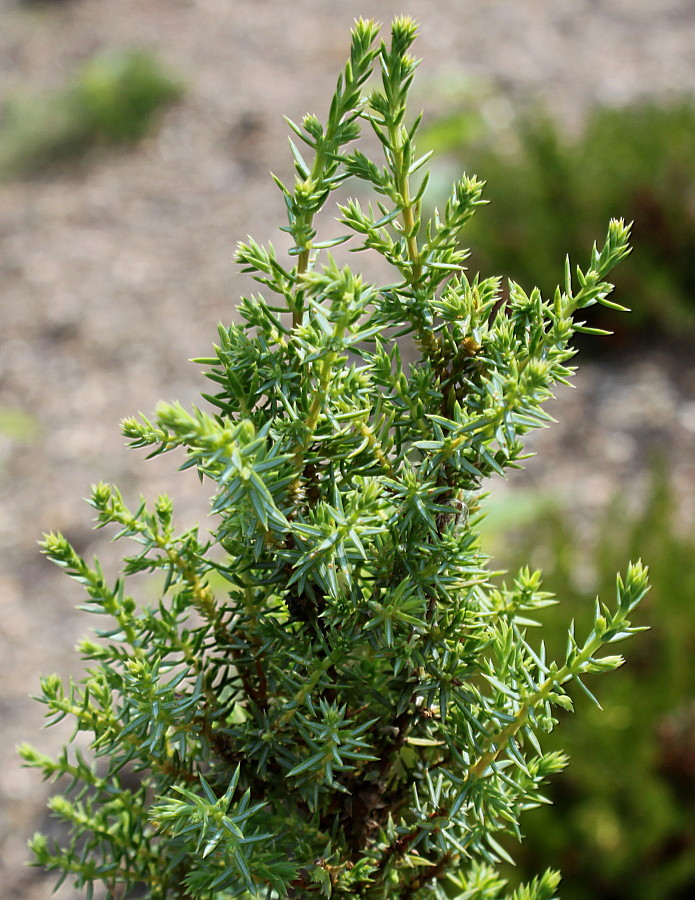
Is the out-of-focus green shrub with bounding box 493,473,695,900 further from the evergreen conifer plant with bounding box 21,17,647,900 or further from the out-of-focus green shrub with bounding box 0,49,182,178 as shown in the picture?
the out-of-focus green shrub with bounding box 0,49,182,178

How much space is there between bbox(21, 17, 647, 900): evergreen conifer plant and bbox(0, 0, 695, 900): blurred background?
1.47 metres

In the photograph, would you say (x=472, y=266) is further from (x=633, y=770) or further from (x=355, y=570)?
(x=355, y=570)

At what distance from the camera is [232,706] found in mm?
823

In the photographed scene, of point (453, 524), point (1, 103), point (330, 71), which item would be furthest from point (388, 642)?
point (1, 103)

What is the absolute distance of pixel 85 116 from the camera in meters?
7.12

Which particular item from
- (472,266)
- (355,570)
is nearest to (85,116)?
(472,266)

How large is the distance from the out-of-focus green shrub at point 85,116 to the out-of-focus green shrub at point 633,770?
5846 mm

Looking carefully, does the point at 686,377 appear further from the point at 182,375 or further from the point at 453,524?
the point at 453,524

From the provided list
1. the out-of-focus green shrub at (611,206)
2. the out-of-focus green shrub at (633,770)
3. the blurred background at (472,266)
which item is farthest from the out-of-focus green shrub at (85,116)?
the out-of-focus green shrub at (633,770)

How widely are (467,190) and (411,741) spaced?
0.47m

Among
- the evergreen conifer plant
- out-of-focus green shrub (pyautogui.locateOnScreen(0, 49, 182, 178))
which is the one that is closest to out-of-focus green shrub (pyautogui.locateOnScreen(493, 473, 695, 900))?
the evergreen conifer plant

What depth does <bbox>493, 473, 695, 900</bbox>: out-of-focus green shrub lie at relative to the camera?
210 cm

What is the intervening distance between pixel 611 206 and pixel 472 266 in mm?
794

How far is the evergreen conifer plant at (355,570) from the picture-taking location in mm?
684
